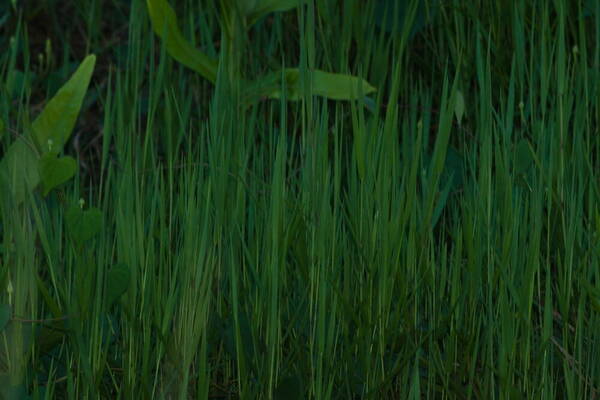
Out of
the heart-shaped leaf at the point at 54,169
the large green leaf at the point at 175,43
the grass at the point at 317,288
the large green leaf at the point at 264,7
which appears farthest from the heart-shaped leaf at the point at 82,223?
the large green leaf at the point at 264,7

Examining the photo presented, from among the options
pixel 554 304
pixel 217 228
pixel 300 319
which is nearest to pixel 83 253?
pixel 217 228

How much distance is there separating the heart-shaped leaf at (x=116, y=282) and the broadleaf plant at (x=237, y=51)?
0.58m

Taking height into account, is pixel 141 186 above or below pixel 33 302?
above

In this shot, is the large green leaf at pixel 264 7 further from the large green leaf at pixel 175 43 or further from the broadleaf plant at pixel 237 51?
the large green leaf at pixel 175 43

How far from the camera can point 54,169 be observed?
1.49 metres

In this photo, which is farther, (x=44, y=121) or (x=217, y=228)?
(x=44, y=121)

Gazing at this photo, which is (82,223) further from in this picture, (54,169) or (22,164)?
(22,164)

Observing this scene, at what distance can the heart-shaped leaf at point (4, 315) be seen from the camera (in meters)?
1.17

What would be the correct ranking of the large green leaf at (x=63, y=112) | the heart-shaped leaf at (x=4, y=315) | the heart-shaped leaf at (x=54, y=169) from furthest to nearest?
the large green leaf at (x=63, y=112)
the heart-shaped leaf at (x=54, y=169)
the heart-shaped leaf at (x=4, y=315)

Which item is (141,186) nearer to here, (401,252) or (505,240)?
(401,252)

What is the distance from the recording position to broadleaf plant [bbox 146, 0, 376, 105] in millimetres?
1729

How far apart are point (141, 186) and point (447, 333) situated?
0.45 meters

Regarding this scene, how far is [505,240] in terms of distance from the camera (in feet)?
4.10

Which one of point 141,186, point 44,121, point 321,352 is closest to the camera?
point 321,352
